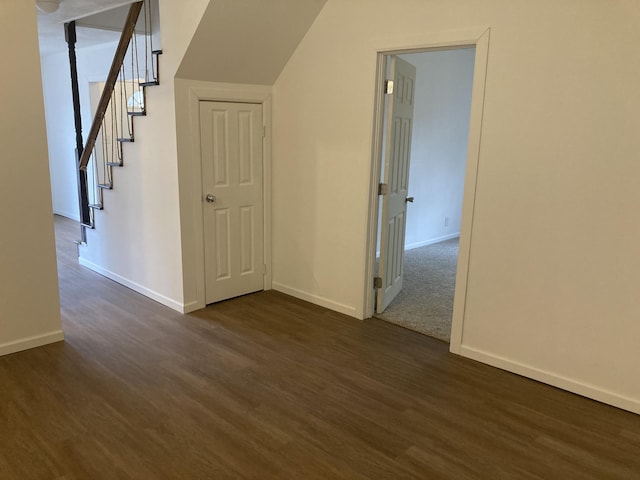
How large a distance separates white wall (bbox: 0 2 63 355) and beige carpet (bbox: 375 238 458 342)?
94.4 inches

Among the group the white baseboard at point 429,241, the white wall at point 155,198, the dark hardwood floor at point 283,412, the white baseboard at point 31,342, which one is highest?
the white wall at point 155,198

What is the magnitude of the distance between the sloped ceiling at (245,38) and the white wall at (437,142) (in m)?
2.12

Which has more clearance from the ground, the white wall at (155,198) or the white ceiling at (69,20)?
the white ceiling at (69,20)

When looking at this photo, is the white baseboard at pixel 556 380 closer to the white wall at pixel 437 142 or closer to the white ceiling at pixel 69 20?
the white wall at pixel 437 142

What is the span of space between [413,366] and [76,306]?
2722mm

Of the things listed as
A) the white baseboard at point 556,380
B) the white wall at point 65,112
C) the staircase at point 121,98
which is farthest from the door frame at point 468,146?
the white wall at point 65,112

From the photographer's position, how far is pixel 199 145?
375 centimetres

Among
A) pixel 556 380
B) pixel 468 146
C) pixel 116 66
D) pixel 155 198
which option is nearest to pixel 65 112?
pixel 116 66

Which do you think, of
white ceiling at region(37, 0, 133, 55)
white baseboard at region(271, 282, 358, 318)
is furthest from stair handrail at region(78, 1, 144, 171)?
white baseboard at region(271, 282, 358, 318)

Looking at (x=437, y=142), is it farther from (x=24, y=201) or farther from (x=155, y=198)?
(x=24, y=201)

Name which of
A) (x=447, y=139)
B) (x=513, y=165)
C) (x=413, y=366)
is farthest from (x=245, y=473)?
(x=447, y=139)

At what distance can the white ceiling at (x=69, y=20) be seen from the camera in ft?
13.9

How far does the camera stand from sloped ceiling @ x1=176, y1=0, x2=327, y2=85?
3.30 m

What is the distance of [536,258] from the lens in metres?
2.86
